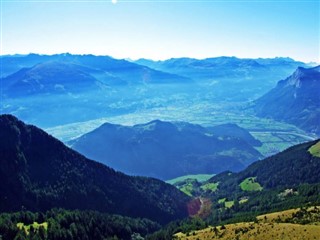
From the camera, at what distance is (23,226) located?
182m

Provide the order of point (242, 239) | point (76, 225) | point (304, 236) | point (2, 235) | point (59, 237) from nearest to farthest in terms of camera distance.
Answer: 1. point (304, 236)
2. point (242, 239)
3. point (2, 235)
4. point (59, 237)
5. point (76, 225)

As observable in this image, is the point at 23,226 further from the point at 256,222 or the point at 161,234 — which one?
the point at 256,222

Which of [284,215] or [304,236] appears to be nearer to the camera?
[304,236]

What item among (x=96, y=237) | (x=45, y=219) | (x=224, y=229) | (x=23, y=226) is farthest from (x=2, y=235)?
(x=224, y=229)

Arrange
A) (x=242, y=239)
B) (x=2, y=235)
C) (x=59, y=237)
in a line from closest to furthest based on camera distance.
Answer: (x=242, y=239) → (x=2, y=235) → (x=59, y=237)

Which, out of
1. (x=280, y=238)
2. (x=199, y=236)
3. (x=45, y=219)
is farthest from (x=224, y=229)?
(x=45, y=219)

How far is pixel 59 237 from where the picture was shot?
178 metres

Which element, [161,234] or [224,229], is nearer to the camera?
[224,229]

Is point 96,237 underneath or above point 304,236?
underneath

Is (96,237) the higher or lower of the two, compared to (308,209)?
lower

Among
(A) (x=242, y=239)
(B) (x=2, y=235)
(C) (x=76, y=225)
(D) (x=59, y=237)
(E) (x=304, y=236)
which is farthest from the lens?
(C) (x=76, y=225)

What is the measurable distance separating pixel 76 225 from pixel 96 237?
11.7m

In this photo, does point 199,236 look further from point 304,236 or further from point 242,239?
point 304,236

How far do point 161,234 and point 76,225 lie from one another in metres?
37.4
